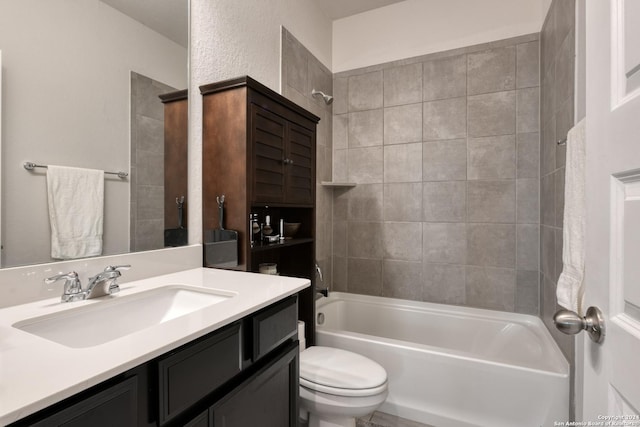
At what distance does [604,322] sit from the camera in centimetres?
53

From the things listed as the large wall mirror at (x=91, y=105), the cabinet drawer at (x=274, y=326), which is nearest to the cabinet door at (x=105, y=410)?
the cabinet drawer at (x=274, y=326)

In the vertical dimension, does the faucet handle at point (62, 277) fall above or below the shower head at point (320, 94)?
→ below

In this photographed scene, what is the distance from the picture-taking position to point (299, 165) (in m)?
1.73

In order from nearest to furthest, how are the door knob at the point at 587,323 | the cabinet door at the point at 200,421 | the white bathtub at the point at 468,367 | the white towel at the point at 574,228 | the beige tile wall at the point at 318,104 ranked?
the door knob at the point at 587,323
the cabinet door at the point at 200,421
the white towel at the point at 574,228
the white bathtub at the point at 468,367
the beige tile wall at the point at 318,104

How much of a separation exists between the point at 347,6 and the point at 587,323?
8.97ft

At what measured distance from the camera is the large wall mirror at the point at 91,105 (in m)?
0.86

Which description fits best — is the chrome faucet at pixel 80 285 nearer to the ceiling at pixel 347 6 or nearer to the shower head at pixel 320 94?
the shower head at pixel 320 94

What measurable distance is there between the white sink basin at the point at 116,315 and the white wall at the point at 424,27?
7.78 ft

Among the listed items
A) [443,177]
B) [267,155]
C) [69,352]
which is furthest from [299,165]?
[69,352]

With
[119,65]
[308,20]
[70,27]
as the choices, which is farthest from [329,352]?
[308,20]

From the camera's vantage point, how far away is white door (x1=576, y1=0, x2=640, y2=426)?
453 millimetres

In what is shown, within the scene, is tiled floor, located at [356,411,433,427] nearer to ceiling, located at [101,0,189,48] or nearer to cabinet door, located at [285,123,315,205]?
cabinet door, located at [285,123,315,205]

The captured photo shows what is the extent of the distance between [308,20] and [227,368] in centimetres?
249

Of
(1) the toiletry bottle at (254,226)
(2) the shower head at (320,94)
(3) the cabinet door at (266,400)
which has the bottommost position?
(3) the cabinet door at (266,400)
